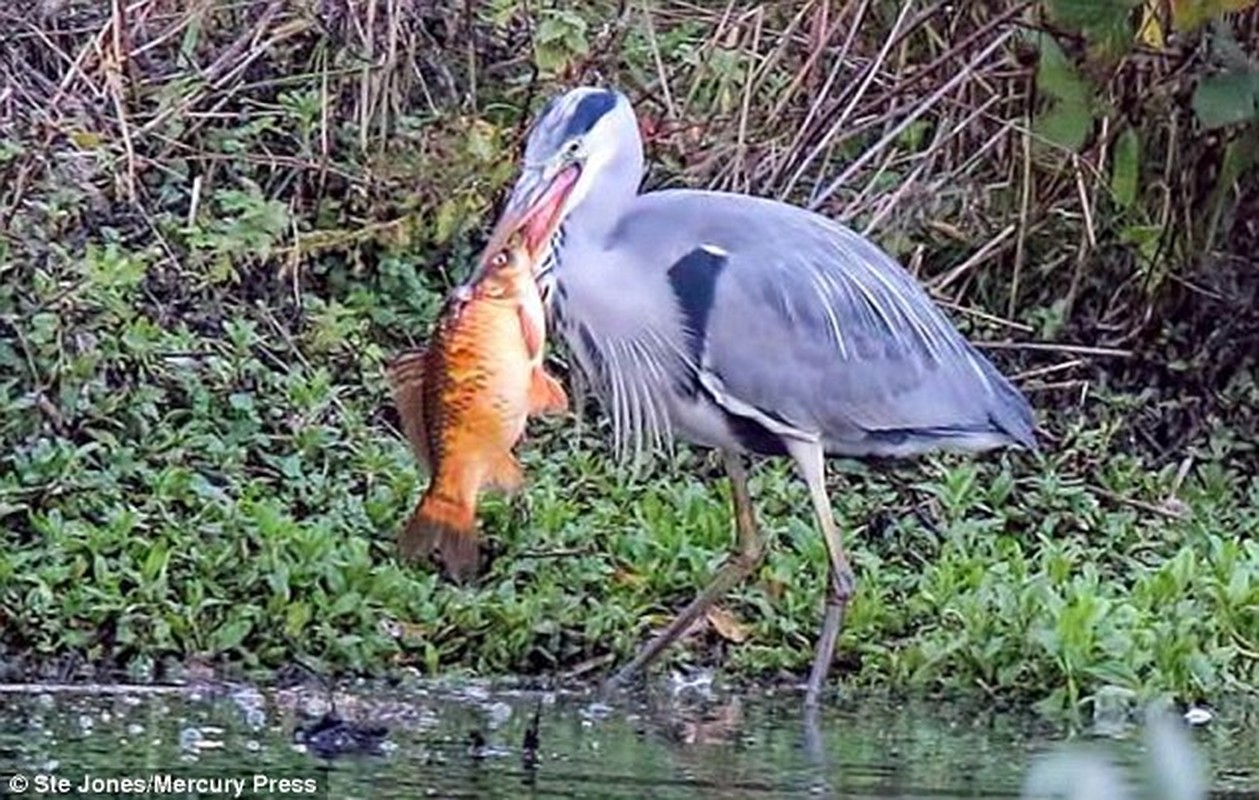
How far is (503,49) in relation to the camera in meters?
7.99

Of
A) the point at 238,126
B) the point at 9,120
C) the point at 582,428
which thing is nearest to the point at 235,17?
the point at 238,126

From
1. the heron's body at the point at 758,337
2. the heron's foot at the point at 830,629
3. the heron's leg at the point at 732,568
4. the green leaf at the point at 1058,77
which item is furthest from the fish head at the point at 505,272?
the green leaf at the point at 1058,77

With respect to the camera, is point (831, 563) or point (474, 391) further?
point (831, 563)

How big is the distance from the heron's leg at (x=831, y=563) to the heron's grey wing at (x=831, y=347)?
0.05m

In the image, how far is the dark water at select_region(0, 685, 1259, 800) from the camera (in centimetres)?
390

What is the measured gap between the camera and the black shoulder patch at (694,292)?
17.1 ft

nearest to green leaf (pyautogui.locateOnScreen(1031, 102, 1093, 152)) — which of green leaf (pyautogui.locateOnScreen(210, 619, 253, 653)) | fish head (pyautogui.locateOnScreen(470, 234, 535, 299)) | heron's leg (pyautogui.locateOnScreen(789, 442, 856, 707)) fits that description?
heron's leg (pyautogui.locateOnScreen(789, 442, 856, 707))

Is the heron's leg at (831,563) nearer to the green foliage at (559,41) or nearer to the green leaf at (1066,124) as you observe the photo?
the green leaf at (1066,124)

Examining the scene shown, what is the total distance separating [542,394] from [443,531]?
332mm

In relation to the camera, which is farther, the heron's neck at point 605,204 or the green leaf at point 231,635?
the heron's neck at point 605,204

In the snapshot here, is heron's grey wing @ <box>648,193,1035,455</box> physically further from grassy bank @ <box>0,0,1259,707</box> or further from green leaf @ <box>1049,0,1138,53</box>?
green leaf @ <box>1049,0,1138,53</box>

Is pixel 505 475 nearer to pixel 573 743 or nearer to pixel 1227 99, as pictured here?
pixel 573 743

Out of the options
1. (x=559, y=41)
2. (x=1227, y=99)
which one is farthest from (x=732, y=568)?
(x=559, y=41)

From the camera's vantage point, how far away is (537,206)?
5043 mm
